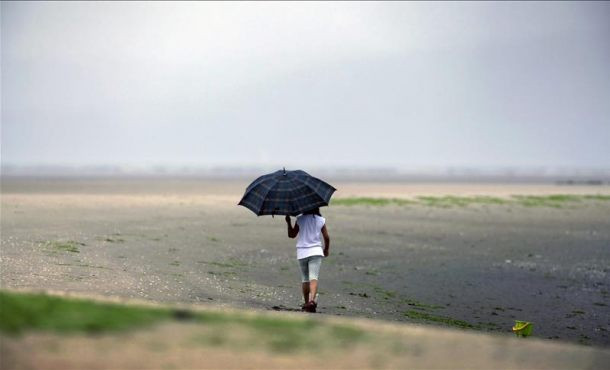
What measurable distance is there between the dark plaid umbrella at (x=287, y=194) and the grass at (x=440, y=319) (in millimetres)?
3074

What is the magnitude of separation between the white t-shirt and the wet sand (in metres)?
1.26

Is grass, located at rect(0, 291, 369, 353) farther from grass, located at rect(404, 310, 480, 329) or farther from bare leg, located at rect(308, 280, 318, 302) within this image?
grass, located at rect(404, 310, 480, 329)

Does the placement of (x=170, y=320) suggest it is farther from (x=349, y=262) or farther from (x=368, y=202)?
(x=368, y=202)

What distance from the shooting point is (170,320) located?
742cm

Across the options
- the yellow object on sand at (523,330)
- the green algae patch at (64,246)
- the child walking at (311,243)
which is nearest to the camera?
the yellow object on sand at (523,330)

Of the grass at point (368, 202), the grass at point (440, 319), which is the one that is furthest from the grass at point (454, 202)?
the grass at point (440, 319)

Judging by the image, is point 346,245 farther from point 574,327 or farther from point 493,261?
point 574,327

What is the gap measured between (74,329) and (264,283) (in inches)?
360

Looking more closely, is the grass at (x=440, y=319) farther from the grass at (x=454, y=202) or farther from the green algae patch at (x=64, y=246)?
the grass at (x=454, y=202)

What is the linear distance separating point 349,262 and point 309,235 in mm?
7755

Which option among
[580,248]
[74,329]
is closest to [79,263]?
[74,329]

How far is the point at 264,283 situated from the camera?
15.9 m

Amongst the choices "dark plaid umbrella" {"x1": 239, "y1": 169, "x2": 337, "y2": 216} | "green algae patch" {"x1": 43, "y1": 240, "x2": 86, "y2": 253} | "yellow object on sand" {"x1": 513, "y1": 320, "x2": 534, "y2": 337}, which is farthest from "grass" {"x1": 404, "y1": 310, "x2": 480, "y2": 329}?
"green algae patch" {"x1": 43, "y1": 240, "x2": 86, "y2": 253}

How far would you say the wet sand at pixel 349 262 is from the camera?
1363 centimetres
